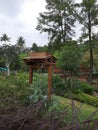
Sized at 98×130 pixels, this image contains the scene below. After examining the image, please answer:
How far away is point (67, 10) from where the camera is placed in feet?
122

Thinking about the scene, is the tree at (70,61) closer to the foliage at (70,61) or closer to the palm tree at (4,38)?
the foliage at (70,61)

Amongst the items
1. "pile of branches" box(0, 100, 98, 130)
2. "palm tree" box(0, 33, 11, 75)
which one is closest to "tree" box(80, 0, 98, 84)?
"palm tree" box(0, 33, 11, 75)

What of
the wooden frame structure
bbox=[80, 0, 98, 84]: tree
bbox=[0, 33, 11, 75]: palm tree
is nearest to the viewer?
the wooden frame structure

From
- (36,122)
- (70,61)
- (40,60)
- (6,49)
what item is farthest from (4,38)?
(36,122)

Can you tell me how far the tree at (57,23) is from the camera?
37.6m

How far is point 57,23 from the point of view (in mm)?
38156

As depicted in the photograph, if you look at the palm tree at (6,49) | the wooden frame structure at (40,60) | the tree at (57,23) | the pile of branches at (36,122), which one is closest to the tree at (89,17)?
the tree at (57,23)

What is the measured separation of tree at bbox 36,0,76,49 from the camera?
123 ft

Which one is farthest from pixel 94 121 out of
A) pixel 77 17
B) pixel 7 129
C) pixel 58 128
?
pixel 77 17

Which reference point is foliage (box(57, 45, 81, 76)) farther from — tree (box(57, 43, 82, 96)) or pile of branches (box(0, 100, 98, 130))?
pile of branches (box(0, 100, 98, 130))

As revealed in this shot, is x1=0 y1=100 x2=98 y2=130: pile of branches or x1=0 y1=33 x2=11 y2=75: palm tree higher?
x1=0 y1=33 x2=11 y2=75: palm tree

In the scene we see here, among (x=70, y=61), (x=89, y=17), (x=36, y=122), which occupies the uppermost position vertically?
(x=89, y=17)

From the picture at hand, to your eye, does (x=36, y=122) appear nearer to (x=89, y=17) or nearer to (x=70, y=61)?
(x=70, y=61)

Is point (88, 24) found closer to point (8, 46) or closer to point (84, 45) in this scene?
point (84, 45)
